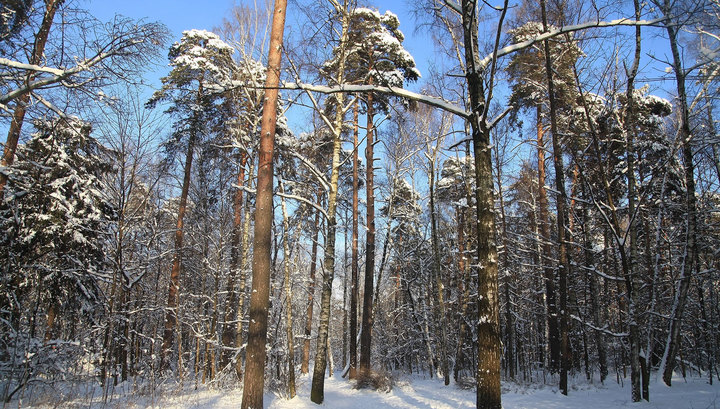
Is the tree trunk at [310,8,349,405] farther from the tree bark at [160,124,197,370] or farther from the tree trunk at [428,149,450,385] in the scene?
the tree trunk at [428,149,450,385]

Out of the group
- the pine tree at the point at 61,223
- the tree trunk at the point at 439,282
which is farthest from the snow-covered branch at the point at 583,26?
the tree trunk at the point at 439,282

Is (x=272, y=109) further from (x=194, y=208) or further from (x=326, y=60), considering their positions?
(x=194, y=208)

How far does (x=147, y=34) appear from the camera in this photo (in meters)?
5.58

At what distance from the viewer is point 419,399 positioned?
10945mm

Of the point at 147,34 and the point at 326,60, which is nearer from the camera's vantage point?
the point at 147,34

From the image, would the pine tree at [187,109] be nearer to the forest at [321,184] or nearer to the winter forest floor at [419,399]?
the forest at [321,184]

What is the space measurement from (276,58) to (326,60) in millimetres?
1544

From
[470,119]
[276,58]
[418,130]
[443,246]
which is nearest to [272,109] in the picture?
[276,58]

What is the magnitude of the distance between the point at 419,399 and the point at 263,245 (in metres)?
8.05

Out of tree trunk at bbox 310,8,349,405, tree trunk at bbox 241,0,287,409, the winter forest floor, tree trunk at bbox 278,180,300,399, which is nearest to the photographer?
tree trunk at bbox 241,0,287,409

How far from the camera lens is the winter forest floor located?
7160mm

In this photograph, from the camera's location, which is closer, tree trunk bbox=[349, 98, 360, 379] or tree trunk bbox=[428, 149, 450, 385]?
tree trunk bbox=[349, 98, 360, 379]

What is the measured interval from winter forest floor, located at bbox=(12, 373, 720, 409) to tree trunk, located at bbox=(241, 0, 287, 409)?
3003 mm

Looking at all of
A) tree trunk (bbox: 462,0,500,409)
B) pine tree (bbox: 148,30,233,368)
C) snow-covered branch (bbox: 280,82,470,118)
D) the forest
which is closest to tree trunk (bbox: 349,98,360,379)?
the forest
